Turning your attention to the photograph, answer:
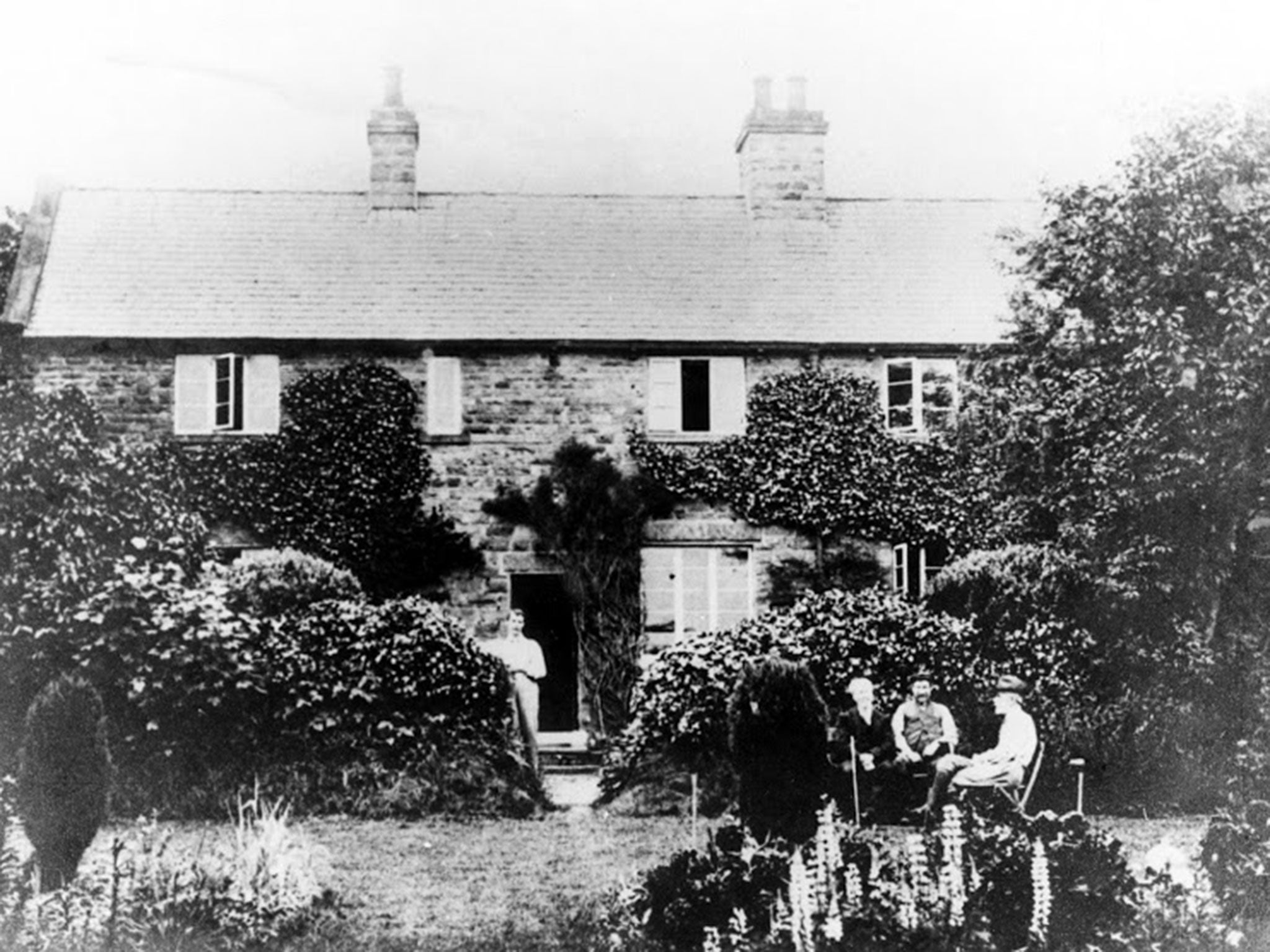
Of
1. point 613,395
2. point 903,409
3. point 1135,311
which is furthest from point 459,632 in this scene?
point 1135,311

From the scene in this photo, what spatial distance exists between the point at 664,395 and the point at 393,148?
2.82 meters

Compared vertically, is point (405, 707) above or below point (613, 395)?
below

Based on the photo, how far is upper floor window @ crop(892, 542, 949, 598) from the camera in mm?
9453

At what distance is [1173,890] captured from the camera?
24.7 feet

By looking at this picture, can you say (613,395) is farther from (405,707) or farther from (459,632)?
(405,707)

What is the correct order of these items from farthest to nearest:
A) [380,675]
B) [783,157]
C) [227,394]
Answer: [783,157], [227,394], [380,675]

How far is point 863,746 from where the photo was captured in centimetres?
842

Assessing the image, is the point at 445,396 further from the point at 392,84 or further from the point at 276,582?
the point at 392,84

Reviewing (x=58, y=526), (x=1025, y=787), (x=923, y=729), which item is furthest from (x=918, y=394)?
(x=58, y=526)

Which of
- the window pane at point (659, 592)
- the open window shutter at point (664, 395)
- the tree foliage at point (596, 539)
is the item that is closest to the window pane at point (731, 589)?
the window pane at point (659, 592)

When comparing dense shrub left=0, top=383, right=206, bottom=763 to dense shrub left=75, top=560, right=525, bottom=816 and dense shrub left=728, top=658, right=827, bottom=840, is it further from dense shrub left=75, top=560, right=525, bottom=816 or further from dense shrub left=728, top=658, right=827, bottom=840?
dense shrub left=728, top=658, right=827, bottom=840

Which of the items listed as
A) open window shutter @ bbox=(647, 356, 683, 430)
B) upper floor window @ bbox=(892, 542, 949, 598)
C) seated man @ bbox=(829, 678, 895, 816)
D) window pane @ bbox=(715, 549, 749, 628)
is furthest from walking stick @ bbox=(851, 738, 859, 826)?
open window shutter @ bbox=(647, 356, 683, 430)

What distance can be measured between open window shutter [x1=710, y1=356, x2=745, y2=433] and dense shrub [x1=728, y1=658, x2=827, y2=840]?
7.92 ft

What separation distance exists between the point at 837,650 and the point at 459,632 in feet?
8.69
